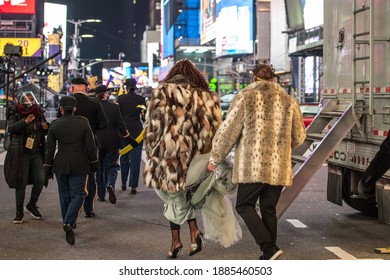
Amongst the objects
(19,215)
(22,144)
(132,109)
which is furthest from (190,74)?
(132,109)

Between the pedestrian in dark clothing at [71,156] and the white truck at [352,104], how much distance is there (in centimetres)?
213

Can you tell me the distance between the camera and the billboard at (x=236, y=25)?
82.6 metres

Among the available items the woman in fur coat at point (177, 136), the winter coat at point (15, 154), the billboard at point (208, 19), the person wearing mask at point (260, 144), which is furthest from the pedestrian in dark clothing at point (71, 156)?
the billboard at point (208, 19)

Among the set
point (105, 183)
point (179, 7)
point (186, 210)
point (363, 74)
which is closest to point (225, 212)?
point (186, 210)

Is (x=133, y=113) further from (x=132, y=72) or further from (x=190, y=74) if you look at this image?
(x=132, y=72)

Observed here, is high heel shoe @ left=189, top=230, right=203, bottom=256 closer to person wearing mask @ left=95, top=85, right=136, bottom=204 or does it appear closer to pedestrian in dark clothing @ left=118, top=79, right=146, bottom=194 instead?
person wearing mask @ left=95, top=85, right=136, bottom=204

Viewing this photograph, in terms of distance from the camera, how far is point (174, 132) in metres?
7.08

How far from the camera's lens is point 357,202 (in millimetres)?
9961

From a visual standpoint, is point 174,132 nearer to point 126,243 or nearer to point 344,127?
point 126,243

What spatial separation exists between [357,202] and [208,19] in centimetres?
9241

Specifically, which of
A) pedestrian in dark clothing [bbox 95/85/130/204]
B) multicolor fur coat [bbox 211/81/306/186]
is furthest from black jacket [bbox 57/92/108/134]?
multicolor fur coat [bbox 211/81/306/186]

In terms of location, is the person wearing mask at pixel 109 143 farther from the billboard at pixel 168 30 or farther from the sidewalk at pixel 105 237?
the billboard at pixel 168 30

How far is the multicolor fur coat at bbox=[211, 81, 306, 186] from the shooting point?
6.38 metres

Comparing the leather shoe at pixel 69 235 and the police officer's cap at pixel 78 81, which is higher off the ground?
the police officer's cap at pixel 78 81
